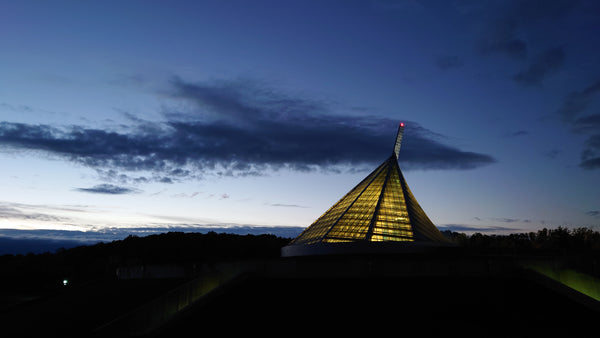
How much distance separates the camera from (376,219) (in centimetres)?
3041

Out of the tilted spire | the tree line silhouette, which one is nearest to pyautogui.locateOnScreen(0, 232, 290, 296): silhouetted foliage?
the tree line silhouette

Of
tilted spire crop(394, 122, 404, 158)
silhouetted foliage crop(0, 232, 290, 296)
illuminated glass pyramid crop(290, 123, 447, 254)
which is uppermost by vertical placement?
tilted spire crop(394, 122, 404, 158)

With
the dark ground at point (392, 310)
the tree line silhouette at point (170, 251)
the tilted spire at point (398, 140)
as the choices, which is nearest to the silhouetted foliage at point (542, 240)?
the tree line silhouette at point (170, 251)

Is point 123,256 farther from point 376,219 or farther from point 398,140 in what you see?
point 376,219

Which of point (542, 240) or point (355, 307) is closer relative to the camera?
point (355, 307)

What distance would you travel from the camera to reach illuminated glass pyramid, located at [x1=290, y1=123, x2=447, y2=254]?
28938mm

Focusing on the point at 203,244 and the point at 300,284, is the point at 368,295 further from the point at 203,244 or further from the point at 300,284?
the point at 203,244

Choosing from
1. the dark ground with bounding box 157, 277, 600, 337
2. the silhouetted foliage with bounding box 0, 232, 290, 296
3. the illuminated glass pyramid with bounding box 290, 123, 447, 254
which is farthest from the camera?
the silhouetted foliage with bounding box 0, 232, 290, 296

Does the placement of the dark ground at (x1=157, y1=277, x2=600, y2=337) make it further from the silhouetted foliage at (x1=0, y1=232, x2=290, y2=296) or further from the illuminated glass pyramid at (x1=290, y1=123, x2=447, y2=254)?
the silhouetted foliage at (x1=0, y1=232, x2=290, y2=296)

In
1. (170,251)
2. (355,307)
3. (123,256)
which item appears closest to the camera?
(355,307)

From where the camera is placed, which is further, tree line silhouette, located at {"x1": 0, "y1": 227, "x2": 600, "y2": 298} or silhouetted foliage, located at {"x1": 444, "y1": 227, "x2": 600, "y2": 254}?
silhouetted foliage, located at {"x1": 444, "y1": 227, "x2": 600, "y2": 254}

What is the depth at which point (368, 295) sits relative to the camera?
44.0ft

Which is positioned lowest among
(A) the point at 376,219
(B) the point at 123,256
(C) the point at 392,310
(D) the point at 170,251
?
(B) the point at 123,256

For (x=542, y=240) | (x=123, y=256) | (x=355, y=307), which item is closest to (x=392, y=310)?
(x=355, y=307)
